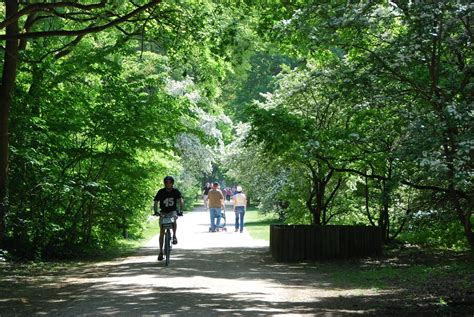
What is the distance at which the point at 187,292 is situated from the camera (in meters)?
10.2

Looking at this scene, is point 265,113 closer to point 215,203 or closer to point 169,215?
point 169,215

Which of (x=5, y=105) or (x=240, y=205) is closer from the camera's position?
(x=5, y=105)

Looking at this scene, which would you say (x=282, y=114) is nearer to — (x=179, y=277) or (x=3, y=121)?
(x=179, y=277)

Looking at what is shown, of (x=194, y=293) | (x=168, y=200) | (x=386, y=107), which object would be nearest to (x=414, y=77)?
(x=386, y=107)

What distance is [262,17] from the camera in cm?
1692

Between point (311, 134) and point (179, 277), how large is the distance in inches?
192

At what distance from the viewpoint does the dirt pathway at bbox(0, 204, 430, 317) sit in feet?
28.6

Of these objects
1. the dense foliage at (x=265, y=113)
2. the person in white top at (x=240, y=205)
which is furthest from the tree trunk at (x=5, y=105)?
the person in white top at (x=240, y=205)

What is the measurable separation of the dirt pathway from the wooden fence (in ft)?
2.20

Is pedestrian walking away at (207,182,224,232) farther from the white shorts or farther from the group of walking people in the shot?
the white shorts

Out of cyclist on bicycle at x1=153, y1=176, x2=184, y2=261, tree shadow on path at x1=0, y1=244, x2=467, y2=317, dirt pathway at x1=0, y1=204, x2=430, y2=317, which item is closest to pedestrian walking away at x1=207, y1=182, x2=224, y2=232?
dirt pathway at x1=0, y1=204, x2=430, y2=317

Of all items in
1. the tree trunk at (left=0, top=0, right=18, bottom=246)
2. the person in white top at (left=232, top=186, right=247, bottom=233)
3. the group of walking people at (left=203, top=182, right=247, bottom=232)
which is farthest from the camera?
the person in white top at (left=232, top=186, right=247, bottom=233)

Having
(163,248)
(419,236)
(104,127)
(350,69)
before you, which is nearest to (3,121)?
(104,127)

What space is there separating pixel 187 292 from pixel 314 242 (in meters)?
6.67
